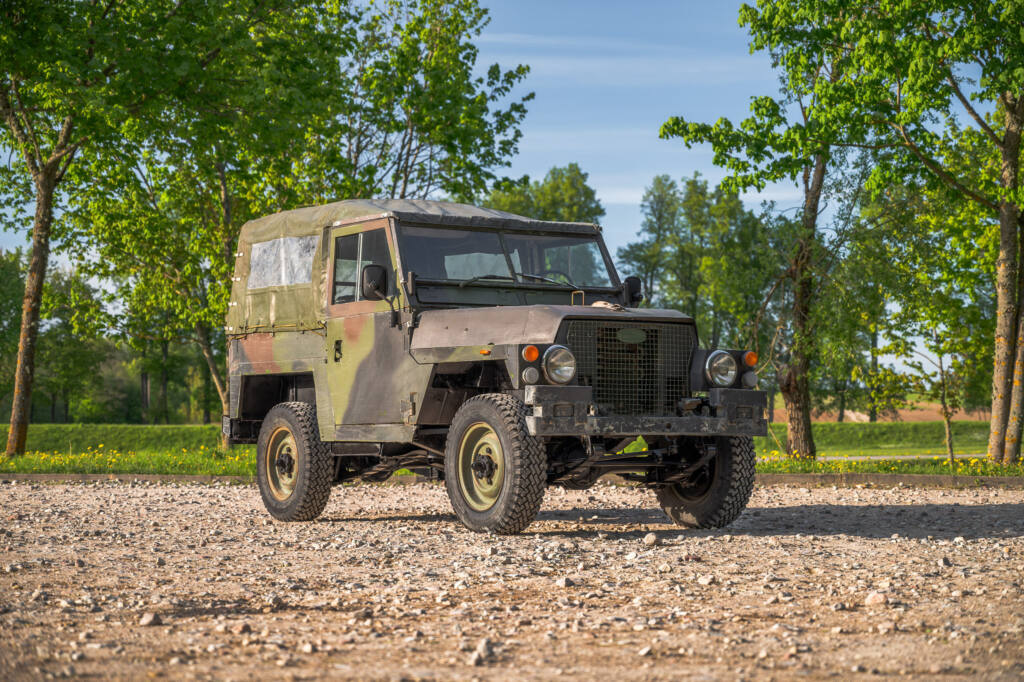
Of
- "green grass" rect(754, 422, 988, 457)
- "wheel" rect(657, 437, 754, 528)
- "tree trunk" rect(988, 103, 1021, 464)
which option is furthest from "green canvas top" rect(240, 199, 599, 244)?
"green grass" rect(754, 422, 988, 457)

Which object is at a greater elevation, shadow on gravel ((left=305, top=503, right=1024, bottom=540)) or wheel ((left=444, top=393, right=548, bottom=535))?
wheel ((left=444, top=393, right=548, bottom=535))

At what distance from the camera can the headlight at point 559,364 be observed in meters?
8.94

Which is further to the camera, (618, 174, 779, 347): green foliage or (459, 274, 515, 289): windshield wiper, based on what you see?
(618, 174, 779, 347): green foliage

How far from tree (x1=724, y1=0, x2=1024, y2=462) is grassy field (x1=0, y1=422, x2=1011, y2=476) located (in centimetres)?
204

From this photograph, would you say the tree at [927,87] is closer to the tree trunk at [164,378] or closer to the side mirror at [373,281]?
the side mirror at [373,281]

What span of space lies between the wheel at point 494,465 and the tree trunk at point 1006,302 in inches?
446

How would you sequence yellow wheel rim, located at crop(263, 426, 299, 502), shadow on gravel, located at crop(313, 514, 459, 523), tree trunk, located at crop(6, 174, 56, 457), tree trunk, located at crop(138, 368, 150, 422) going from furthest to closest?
tree trunk, located at crop(138, 368, 150, 422), tree trunk, located at crop(6, 174, 56, 457), yellow wheel rim, located at crop(263, 426, 299, 502), shadow on gravel, located at crop(313, 514, 459, 523)

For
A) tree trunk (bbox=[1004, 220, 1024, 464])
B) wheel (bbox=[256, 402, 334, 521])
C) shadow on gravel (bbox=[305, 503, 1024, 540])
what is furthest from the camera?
tree trunk (bbox=[1004, 220, 1024, 464])

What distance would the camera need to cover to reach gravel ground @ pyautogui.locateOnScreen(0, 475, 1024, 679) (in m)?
4.97

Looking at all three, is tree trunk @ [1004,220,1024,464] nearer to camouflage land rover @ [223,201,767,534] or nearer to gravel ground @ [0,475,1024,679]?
gravel ground @ [0,475,1024,679]

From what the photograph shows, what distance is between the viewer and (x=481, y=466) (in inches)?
369

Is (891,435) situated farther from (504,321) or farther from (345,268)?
(504,321)

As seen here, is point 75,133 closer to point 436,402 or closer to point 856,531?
point 436,402

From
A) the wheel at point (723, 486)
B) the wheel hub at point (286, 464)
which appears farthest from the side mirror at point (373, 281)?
the wheel at point (723, 486)
